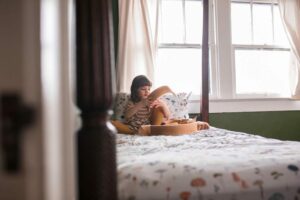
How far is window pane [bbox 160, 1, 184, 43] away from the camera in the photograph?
3.23m

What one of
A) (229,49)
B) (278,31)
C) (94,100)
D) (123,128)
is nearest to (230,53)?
(229,49)

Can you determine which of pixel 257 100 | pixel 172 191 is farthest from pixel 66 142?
pixel 257 100

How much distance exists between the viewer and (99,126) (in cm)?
77

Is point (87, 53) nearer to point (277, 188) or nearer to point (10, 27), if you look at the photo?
point (10, 27)

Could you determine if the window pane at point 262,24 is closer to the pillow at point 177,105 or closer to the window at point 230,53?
the window at point 230,53

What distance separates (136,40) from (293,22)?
172 centimetres

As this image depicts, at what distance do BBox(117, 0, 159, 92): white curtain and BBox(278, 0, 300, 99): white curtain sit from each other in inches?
56.1

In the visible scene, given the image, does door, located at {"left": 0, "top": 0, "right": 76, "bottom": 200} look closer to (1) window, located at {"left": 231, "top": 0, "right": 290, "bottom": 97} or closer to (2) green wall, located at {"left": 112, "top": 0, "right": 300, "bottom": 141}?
(2) green wall, located at {"left": 112, "top": 0, "right": 300, "bottom": 141}

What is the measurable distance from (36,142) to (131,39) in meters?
2.63

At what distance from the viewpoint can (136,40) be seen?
9.94ft

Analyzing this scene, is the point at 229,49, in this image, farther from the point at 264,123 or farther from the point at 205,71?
the point at 264,123

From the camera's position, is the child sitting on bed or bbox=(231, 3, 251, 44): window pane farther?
bbox=(231, 3, 251, 44): window pane

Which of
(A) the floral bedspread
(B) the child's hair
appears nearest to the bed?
(A) the floral bedspread

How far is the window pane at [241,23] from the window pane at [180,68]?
475 millimetres
